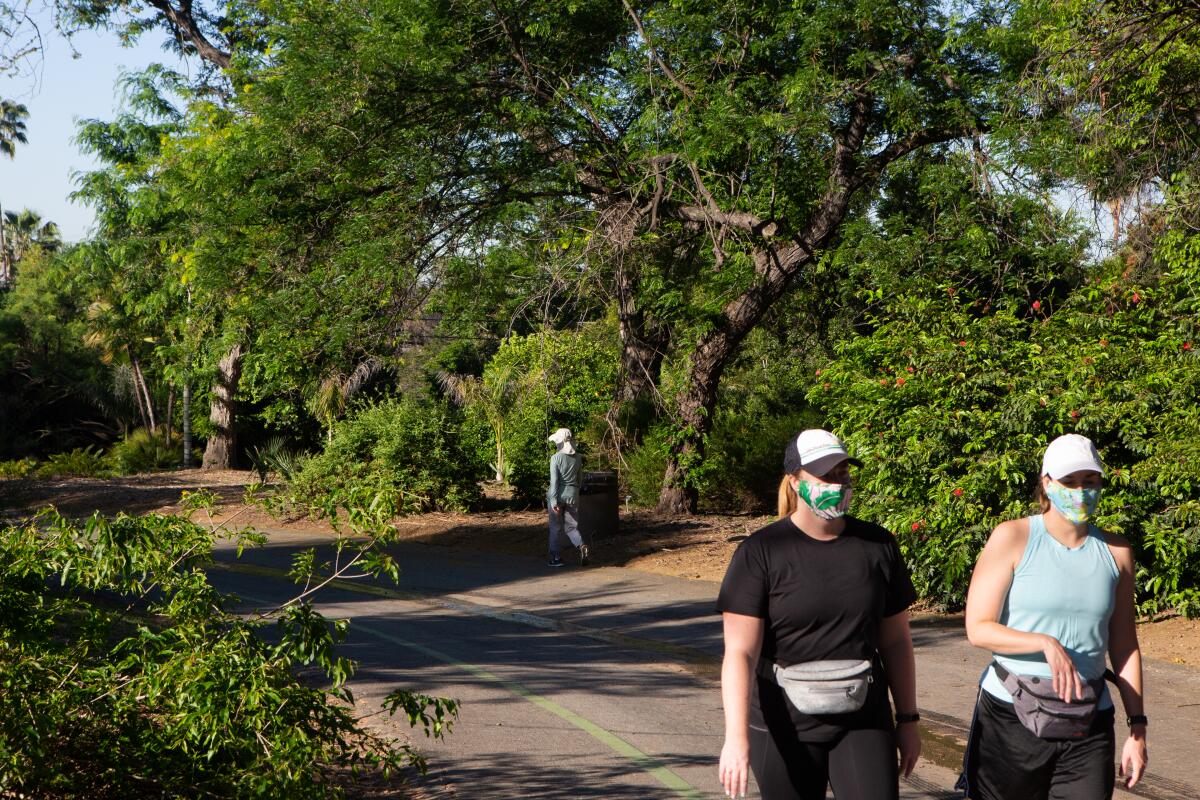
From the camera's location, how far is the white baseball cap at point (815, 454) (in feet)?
12.4

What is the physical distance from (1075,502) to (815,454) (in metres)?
0.93

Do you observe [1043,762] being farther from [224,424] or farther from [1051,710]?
[224,424]

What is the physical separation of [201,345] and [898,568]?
18938 millimetres

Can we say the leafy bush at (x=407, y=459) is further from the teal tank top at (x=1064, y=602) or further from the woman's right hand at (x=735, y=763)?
the woman's right hand at (x=735, y=763)

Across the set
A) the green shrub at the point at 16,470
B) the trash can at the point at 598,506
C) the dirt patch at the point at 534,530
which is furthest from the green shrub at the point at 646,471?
the green shrub at the point at 16,470

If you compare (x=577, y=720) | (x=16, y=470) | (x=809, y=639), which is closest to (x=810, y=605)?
(x=809, y=639)

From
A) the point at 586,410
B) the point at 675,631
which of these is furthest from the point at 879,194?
the point at 675,631

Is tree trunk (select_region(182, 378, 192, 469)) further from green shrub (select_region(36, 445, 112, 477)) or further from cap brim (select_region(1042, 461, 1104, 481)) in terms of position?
cap brim (select_region(1042, 461, 1104, 481))

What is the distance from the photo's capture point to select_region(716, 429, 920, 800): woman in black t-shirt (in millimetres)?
3652

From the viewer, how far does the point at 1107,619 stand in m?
3.98

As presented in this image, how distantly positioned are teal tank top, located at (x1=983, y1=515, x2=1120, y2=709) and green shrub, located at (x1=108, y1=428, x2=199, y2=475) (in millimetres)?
30380

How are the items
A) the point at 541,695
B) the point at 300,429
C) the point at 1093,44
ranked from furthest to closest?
1. the point at 300,429
2. the point at 1093,44
3. the point at 541,695

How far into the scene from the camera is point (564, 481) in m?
14.8

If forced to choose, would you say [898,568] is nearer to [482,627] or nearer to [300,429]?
[482,627]
